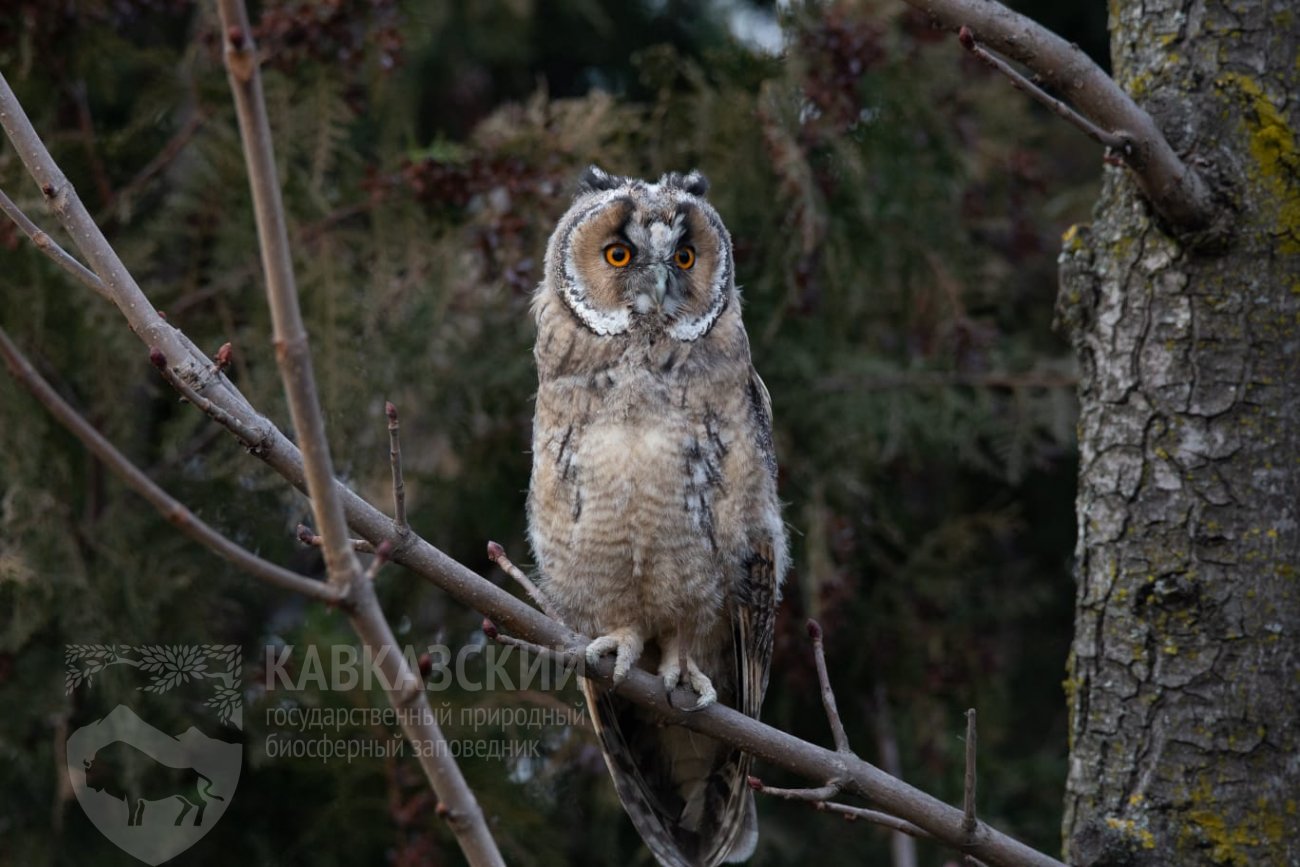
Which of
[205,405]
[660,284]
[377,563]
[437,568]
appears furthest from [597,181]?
[377,563]

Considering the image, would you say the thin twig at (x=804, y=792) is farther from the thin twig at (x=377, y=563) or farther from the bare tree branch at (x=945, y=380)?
the bare tree branch at (x=945, y=380)

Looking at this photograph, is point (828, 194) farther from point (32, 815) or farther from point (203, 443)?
point (32, 815)

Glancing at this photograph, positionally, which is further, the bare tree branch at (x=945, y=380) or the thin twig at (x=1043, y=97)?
the bare tree branch at (x=945, y=380)

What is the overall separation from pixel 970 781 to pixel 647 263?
1.45 metres

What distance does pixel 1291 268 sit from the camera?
2.56 meters

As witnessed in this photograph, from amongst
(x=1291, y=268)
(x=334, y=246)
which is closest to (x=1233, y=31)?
(x=1291, y=268)

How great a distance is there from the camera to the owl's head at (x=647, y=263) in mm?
2963

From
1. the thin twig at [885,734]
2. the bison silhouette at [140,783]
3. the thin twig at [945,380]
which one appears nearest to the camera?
the bison silhouette at [140,783]

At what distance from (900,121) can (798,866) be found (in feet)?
8.43

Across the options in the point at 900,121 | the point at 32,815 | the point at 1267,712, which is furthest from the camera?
the point at 900,121

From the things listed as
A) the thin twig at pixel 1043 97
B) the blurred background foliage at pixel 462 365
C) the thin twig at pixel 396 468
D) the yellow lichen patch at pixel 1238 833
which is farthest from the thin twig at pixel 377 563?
the blurred background foliage at pixel 462 365

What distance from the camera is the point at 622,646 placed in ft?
9.48

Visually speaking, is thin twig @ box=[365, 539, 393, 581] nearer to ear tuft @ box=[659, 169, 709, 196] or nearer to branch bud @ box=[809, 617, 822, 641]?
branch bud @ box=[809, 617, 822, 641]

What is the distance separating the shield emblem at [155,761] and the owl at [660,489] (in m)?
1.39
